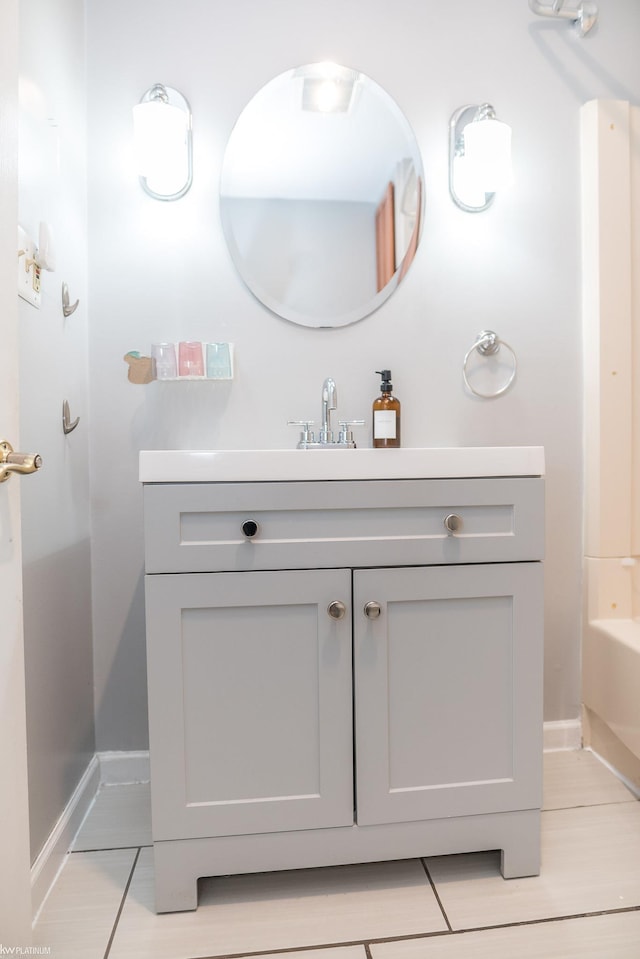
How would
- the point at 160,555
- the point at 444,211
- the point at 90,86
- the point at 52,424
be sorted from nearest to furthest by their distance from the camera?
the point at 160,555 < the point at 52,424 < the point at 90,86 < the point at 444,211

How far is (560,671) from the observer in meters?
1.75

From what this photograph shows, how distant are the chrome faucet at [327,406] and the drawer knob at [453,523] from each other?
17.3 inches

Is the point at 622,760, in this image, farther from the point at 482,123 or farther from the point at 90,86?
the point at 90,86

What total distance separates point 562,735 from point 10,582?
5.21 ft

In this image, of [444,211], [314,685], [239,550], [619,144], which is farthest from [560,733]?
[619,144]

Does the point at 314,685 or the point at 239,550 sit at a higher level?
the point at 239,550

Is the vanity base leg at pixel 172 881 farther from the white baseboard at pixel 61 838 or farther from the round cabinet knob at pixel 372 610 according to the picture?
the round cabinet knob at pixel 372 610

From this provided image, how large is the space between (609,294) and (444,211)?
1.69 feet

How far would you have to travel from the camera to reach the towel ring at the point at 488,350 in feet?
5.46

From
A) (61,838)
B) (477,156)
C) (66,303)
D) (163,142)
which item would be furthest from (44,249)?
(61,838)

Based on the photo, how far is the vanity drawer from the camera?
110 centimetres

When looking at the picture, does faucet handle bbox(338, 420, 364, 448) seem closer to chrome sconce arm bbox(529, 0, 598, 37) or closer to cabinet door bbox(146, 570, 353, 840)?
cabinet door bbox(146, 570, 353, 840)

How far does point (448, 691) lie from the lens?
1.17 metres

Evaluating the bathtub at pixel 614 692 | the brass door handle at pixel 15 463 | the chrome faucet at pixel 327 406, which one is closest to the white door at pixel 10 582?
the brass door handle at pixel 15 463
